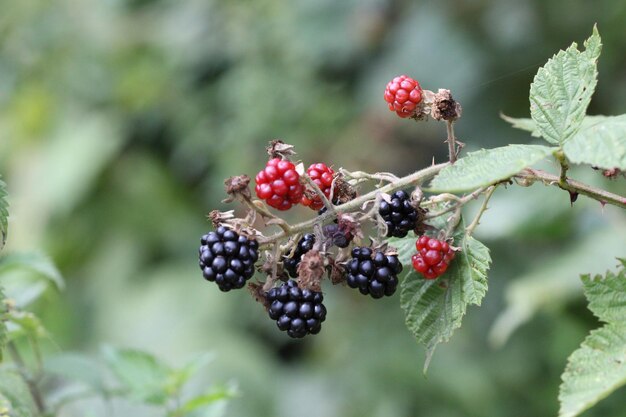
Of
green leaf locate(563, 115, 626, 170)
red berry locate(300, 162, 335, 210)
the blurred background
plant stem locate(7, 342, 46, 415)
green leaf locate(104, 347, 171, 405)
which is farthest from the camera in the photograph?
the blurred background

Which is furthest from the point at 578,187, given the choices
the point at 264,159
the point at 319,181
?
the point at 264,159

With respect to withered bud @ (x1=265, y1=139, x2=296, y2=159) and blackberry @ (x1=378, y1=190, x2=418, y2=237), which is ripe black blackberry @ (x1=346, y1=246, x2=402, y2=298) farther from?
withered bud @ (x1=265, y1=139, x2=296, y2=159)

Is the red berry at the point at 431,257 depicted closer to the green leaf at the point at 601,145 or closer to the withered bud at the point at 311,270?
the withered bud at the point at 311,270

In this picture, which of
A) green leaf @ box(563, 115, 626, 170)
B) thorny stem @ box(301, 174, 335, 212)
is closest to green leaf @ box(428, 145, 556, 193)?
green leaf @ box(563, 115, 626, 170)

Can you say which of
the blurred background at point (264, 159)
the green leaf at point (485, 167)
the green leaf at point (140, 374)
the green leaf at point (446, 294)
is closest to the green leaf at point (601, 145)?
the green leaf at point (485, 167)

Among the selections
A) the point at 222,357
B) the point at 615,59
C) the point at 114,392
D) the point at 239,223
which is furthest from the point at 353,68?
the point at 239,223

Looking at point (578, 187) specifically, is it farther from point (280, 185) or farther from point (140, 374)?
point (140, 374)

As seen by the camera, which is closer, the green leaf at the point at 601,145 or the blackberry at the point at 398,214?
the green leaf at the point at 601,145
